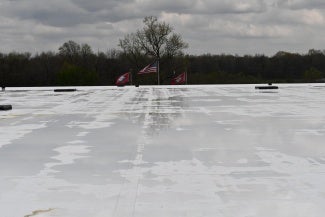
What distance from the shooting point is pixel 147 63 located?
72812 millimetres

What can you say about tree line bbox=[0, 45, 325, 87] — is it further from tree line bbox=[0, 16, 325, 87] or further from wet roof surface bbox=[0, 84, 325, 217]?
wet roof surface bbox=[0, 84, 325, 217]

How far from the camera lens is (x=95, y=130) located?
11977mm

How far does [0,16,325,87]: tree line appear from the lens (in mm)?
72812

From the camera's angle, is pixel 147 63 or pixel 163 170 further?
pixel 147 63

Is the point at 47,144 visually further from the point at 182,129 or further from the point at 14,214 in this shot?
the point at 14,214

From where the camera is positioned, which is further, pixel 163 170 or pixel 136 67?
pixel 136 67

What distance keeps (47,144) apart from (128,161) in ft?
8.76

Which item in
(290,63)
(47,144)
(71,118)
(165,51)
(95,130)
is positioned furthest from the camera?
(290,63)

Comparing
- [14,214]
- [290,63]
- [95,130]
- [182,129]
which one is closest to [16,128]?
[95,130]

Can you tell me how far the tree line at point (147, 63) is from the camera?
7281cm

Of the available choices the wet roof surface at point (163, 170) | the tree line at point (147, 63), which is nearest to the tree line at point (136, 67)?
the tree line at point (147, 63)


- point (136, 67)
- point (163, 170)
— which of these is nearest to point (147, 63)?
point (136, 67)

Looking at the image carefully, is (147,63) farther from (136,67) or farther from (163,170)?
(163,170)

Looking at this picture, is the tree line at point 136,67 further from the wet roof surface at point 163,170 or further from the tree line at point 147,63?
the wet roof surface at point 163,170
